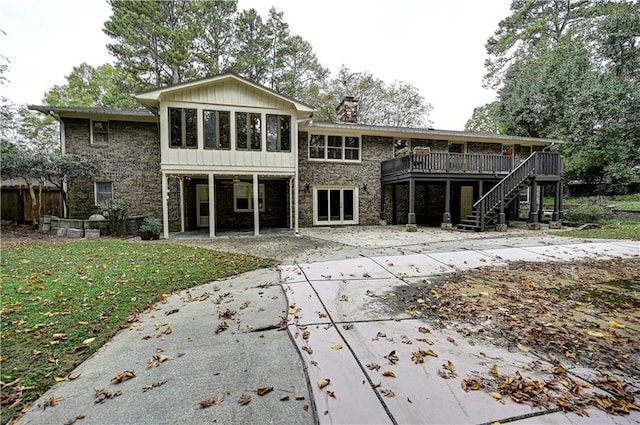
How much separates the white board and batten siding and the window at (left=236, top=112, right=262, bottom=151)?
6.4 inches

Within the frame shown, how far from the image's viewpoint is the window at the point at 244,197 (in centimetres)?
1373

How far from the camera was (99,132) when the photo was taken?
1171 cm

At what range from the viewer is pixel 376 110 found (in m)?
25.5

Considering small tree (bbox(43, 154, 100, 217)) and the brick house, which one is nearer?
small tree (bbox(43, 154, 100, 217))

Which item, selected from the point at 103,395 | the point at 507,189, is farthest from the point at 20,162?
the point at 507,189

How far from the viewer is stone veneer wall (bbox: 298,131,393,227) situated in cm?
1372

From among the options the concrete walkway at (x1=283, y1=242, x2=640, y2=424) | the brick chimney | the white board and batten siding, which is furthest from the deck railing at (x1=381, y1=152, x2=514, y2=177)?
the concrete walkway at (x1=283, y1=242, x2=640, y2=424)

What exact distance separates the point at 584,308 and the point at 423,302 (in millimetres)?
2140

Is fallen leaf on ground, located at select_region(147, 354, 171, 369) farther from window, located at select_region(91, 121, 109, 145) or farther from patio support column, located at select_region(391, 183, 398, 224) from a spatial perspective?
patio support column, located at select_region(391, 183, 398, 224)

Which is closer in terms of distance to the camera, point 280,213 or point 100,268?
point 100,268

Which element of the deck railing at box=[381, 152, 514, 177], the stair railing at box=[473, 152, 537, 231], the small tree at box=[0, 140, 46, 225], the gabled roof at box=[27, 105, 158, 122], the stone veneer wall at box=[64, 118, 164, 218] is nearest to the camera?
the small tree at box=[0, 140, 46, 225]

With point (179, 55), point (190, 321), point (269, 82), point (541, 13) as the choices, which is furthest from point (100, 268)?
point (541, 13)

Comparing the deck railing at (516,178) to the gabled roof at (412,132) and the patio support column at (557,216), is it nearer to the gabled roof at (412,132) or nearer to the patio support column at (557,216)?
the patio support column at (557,216)

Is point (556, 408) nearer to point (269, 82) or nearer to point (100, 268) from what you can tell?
point (100, 268)
